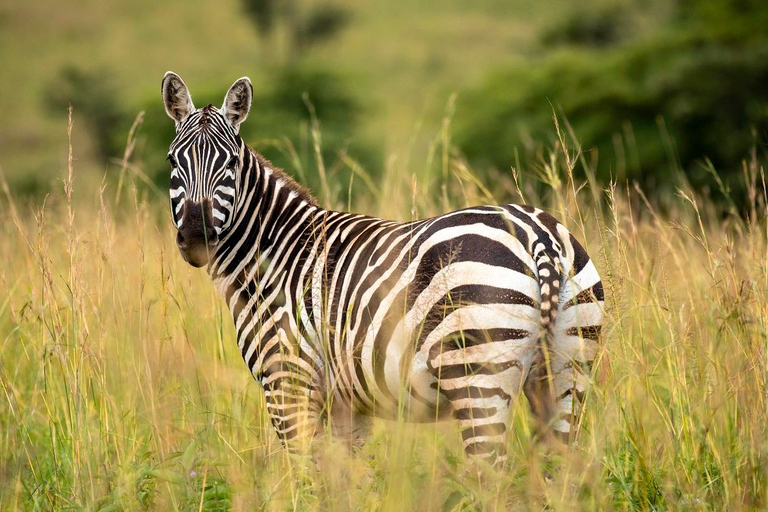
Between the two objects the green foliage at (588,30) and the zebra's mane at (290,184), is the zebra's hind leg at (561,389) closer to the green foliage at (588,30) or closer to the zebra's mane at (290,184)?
the zebra's mane at (290,184)

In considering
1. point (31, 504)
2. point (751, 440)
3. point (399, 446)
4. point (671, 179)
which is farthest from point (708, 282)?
point (671, 179)

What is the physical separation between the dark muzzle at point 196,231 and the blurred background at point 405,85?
3.93 feet

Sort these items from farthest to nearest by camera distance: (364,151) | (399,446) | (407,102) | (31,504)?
(407,102) → (364,151) → (31,504) → (399,446)

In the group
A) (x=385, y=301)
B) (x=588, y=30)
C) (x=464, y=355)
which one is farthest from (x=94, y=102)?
(x=464, y=355)

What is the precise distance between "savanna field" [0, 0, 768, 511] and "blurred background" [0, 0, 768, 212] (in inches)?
5.4

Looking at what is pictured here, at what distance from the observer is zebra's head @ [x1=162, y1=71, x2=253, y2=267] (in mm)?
4004

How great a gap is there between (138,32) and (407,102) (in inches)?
876

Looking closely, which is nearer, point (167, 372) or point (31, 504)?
point (31, 504)

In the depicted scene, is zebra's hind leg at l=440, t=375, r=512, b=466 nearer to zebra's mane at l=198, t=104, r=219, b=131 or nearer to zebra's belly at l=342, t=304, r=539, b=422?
zebra's belly at l=342, t=304, r=539, b=422

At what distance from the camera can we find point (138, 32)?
57.7 meters

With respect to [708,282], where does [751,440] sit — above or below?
below

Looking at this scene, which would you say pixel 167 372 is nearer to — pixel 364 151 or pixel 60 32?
pixel 364 151

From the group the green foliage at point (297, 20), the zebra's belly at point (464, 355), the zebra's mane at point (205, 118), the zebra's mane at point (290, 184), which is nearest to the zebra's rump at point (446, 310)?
the zebra's belly at point (464, 355)

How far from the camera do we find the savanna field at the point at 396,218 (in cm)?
338
